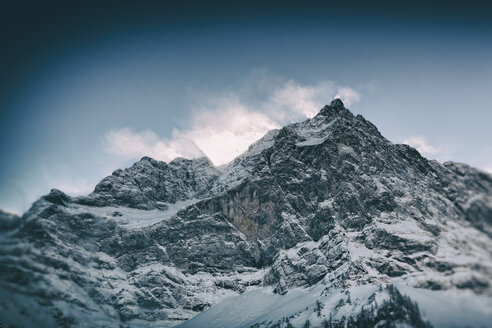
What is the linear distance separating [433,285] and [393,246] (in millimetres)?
53387

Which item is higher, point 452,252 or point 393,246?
point 393,246

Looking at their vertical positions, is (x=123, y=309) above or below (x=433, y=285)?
above

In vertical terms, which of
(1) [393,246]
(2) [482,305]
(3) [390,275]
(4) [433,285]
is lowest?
(2) [482,305]

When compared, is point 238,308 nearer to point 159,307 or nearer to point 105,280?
point 159,307

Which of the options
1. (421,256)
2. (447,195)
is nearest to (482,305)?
(447,195)

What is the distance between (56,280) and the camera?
162625mm

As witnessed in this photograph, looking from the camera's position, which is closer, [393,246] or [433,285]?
[433,285]

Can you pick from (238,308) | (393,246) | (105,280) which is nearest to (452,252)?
(393,246)

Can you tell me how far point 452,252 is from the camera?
115 metres

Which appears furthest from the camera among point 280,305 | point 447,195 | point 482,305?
point 280,305

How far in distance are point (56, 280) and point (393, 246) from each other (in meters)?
121

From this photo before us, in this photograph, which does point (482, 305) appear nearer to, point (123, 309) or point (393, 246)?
point (393, 246)

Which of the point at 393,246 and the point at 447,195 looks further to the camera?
the point at 393,246

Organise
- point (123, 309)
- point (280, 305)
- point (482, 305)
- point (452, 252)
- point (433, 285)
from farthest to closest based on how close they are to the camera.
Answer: point (123, 309) → point (280, 305) → point (433, 285) → point (452, 252) → point (482, 305)
